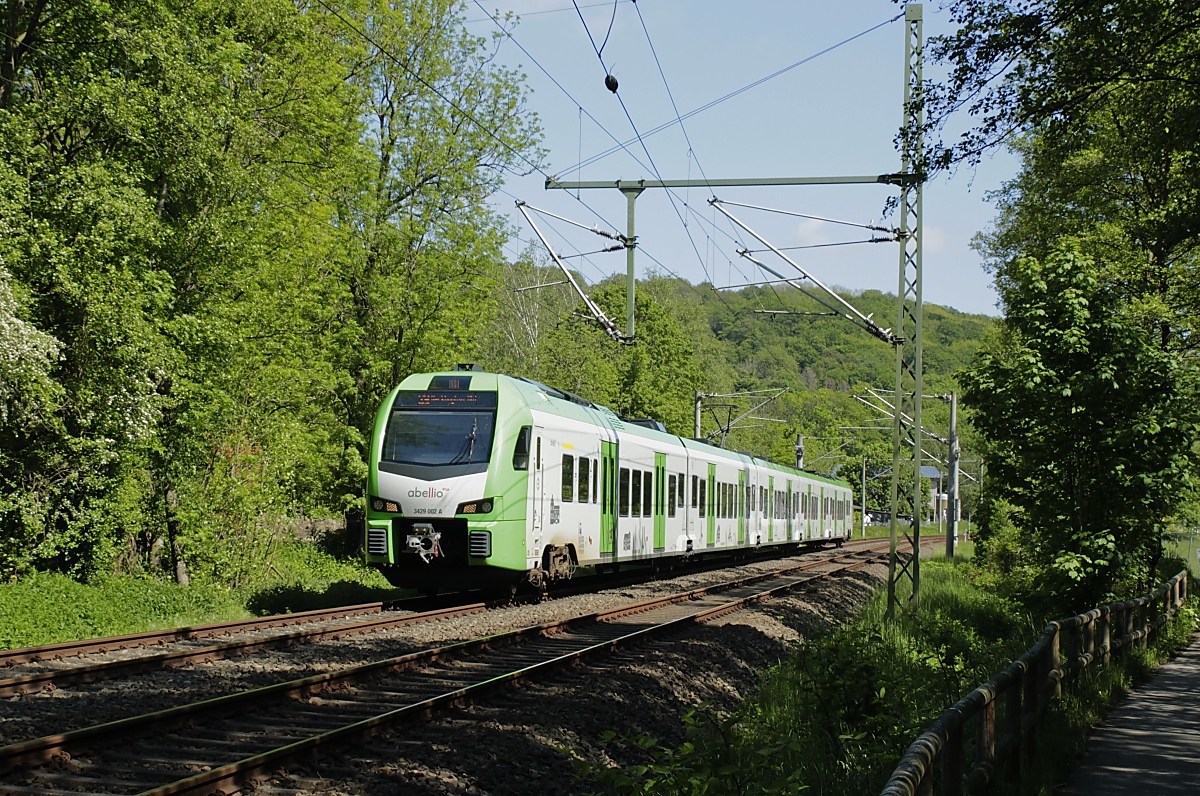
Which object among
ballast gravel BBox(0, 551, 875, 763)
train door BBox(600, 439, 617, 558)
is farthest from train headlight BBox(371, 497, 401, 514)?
train door BBox(600, 439, 617, 558)

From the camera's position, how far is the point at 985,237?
43375 mm

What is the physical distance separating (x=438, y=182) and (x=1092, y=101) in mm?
18504

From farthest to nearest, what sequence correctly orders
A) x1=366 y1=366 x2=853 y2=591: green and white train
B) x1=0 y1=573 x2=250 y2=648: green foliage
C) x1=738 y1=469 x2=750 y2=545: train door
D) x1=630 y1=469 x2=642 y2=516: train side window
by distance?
x1=738 y1=469 x2=750 y2=545: train door < x1=630 y1=469 x2=642 y2=516: train side window < x1=366 y1=366 x2=853 y2=591: green and white train < x1=0 y1=573 x2=250 y2=648: green foliage

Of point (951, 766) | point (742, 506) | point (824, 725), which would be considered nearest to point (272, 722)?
point (824, 725)

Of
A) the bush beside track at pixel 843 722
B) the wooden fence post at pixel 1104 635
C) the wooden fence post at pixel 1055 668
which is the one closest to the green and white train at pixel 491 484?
the bush beside track at pixel 843 722

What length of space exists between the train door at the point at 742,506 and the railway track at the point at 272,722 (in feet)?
61.1

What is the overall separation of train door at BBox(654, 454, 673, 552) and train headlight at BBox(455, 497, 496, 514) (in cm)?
844

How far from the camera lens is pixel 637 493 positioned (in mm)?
23594

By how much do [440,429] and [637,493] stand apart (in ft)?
23.1

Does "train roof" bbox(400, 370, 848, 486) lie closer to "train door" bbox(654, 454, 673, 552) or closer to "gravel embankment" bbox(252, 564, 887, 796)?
"train door" bbox(654, 454, 673, 552)

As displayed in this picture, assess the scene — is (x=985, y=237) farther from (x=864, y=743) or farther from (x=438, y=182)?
(x=864, y=743)

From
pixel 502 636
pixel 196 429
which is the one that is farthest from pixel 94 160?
pixel 502 636

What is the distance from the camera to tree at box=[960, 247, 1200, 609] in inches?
619

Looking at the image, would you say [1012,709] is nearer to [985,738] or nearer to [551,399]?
[985,738]
